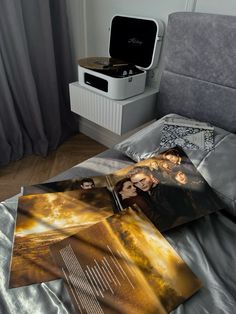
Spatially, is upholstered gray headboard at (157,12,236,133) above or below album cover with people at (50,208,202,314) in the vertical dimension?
above

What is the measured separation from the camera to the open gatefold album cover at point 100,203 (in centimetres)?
66

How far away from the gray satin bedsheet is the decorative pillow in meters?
0.09

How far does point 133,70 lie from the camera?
1.44m

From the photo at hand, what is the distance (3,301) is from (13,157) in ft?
4.74

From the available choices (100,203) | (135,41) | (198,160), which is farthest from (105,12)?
(100,203)

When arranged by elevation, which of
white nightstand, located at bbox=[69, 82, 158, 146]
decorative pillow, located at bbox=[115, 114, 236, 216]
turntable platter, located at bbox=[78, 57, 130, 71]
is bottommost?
white nightstand, located at bbox=[69, 82, 158, 146]

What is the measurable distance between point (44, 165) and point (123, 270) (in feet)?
4.56

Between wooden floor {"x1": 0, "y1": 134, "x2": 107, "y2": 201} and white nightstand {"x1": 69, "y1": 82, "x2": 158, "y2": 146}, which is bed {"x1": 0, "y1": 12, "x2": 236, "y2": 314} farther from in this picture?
wooden floor {"x1": 0, "y1": 134, "x2": 107, "y2": 201}

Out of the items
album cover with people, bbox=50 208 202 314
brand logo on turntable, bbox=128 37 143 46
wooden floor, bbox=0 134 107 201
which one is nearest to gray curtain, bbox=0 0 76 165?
wooden floor, bbox=0 134 107 201

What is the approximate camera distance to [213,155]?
937 mm

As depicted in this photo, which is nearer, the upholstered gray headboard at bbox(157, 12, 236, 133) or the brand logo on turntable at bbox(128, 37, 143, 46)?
the upholstered gray headboard at bbox(157, 12, 236, 133)

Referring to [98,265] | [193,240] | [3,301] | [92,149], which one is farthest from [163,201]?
[92,149]

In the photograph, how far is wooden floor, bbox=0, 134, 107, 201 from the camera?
169cm

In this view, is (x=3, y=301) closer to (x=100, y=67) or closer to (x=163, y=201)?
(x=163, y=201)
